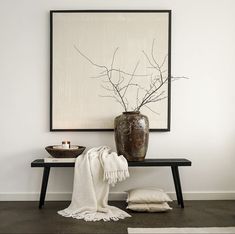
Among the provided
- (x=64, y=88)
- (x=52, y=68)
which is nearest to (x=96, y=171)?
(x=64, y=88)

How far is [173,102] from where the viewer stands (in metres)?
3.54

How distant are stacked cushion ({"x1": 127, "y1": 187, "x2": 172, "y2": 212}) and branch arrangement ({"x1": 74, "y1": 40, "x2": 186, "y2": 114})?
2.94 ft

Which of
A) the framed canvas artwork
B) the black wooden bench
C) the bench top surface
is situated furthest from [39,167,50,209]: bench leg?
the framed canvas artwork

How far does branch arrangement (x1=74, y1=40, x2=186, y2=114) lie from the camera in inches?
137

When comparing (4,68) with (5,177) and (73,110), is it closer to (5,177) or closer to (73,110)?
(73,110)

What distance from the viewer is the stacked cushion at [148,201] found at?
3.06 metres

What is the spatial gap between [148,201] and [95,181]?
535 millimetres

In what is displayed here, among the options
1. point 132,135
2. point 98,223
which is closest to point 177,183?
point 132,135

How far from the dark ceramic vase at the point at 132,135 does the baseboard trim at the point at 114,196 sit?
56 cm

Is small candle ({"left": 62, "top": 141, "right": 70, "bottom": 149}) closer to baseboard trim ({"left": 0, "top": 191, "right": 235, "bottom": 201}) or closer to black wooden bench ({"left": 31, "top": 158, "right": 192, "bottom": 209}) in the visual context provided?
black wooden bench ({"left": 31, "top": 158, "right": 192, "bottom": 209})

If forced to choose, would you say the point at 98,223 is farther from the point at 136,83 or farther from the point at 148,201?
the point at 136,83

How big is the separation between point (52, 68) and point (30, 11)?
2.14 ft

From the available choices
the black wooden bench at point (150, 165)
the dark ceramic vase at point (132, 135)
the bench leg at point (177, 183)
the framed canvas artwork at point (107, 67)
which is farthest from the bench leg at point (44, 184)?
the bench leg at point (177, 183)

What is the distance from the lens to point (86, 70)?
11.4 feet
